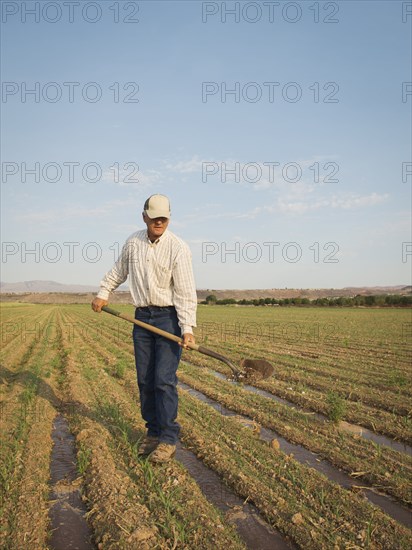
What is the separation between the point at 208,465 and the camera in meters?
4.08

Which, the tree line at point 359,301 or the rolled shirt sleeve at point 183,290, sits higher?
the rolled shirt sleeve at point 183,290

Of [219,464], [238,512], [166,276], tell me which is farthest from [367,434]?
[166,276]

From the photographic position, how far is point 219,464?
4.02m

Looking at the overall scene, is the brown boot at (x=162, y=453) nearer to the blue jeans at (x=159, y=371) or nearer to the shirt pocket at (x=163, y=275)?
the blue jeans at (x=159, y=371)

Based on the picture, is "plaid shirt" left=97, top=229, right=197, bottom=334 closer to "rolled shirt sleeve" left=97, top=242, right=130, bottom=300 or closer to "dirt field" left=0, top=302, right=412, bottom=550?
"rolled shirt sleeve" left=97, top=242, right=130, bottom=300

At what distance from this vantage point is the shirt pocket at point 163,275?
166 inches

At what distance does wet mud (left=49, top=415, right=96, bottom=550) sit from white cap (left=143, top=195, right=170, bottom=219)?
2592mm

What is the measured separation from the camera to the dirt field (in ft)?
9.55

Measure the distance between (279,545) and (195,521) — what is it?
616 millimetres

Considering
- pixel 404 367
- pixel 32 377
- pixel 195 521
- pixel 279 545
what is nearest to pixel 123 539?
pixel 195 521

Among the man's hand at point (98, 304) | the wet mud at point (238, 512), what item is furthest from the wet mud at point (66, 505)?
the man's hand at point (98, 304)

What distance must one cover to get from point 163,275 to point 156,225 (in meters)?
0.52

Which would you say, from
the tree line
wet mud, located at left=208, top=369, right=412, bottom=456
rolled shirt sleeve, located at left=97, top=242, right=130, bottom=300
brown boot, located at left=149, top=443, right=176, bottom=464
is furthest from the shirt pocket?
the tree line

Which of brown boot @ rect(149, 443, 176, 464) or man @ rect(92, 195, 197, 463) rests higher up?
man @ rect(92, 195, 197, 463)
